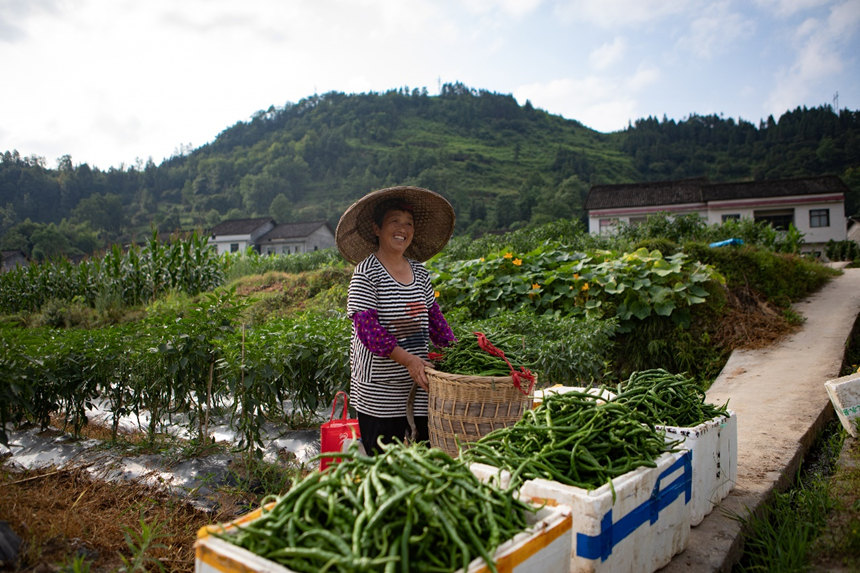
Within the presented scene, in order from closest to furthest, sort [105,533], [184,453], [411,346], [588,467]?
[588,467], [105,533], [411,346], [184,453]

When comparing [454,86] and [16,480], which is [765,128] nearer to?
[454,86]

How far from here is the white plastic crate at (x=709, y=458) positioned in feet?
9.34

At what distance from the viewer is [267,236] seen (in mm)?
54156

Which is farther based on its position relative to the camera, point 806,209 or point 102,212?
point 102,212

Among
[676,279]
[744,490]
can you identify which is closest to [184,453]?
[744,490]

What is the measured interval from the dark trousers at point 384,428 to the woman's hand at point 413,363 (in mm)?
365

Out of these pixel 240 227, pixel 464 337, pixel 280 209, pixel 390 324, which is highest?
pixel 280 209

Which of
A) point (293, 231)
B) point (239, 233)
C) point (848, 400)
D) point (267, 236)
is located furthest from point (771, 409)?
point (239, 233)

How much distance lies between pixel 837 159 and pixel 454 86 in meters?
72.7

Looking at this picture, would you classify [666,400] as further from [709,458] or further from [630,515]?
[630,515]

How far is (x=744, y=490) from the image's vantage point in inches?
138

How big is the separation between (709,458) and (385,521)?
2222 mm

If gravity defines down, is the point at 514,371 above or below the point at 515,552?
above

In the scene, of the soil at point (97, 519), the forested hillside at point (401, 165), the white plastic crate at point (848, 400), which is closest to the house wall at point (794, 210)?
the forested hillside at point (401, 165)
